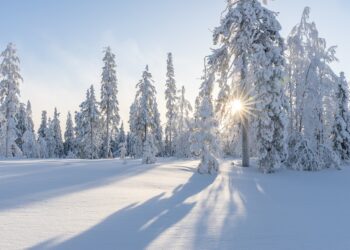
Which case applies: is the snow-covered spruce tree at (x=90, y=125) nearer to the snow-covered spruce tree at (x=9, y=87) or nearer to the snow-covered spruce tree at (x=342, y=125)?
the snow-covered spruce tree at (x=9, y=87)

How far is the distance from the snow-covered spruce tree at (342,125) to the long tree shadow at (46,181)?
19516 millimetres

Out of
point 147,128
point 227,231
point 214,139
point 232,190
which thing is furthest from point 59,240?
point 147,128

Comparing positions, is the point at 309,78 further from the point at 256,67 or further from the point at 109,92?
the point at 109,92

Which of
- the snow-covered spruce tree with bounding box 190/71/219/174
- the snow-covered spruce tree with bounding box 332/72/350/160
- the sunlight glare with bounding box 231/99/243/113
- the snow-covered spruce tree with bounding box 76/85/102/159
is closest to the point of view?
the snow-covered spruce tree with bounding box 190/71/219/174

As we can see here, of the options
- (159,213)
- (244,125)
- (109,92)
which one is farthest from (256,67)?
(109,92)

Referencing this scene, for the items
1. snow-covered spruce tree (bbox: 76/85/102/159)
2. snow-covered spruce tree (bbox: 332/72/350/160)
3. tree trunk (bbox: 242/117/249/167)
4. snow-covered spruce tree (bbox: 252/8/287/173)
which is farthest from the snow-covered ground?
snow-covered spruce tree (bbox: 76/85/102/159)

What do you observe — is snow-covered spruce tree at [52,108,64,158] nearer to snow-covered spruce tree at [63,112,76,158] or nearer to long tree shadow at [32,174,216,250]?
snow-covered spruce tree at [63,112,76,158]

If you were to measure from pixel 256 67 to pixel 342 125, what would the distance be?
537 inches

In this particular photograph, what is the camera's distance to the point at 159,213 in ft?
32.2

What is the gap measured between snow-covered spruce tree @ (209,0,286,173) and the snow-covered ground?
19.8ft

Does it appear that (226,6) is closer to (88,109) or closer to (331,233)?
(331,233)

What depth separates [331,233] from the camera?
8.45m

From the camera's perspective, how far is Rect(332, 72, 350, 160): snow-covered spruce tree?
1272 inches

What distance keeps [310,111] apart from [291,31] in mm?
6580
